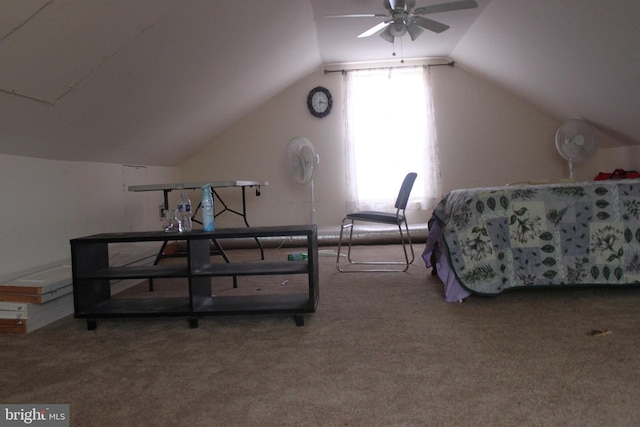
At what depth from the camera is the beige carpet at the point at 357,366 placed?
1519 millimetres

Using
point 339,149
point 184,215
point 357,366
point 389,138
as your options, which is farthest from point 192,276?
point 389,138

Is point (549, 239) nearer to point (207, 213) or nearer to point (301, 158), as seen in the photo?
point (207, 213)

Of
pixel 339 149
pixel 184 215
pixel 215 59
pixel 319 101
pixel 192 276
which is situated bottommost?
pixel 192 276

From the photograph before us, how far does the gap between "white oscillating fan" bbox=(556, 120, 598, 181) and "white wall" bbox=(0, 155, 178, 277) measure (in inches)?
185

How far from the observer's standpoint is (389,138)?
6121 mm

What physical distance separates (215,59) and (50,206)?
5.73 ft

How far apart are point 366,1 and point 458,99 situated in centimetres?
253

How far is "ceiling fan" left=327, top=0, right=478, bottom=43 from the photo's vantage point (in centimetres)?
348

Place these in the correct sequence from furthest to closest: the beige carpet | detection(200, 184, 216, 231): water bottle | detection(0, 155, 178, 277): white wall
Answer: detection(0, 155, 178, 277): white wall, detection(200, 184, 216, 231): water bottle, the beige carpet

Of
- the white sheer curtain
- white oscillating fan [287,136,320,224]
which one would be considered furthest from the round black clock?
white oscillating fan [287,136,320,224]

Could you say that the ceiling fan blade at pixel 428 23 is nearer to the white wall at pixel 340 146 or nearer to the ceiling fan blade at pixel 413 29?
the ceiling fan blade at pixel 413 29

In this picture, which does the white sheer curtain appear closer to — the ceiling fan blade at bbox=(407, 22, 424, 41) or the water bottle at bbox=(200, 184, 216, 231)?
the ceiling fan blade at bbox=(407, 22, 424, 41)

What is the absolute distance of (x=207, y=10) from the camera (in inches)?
124

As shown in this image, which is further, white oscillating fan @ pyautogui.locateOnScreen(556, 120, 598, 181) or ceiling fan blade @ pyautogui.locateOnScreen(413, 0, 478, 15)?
white oscillating fan @ pyautogui.locateOnScreen(556, 120, 598, 181)
